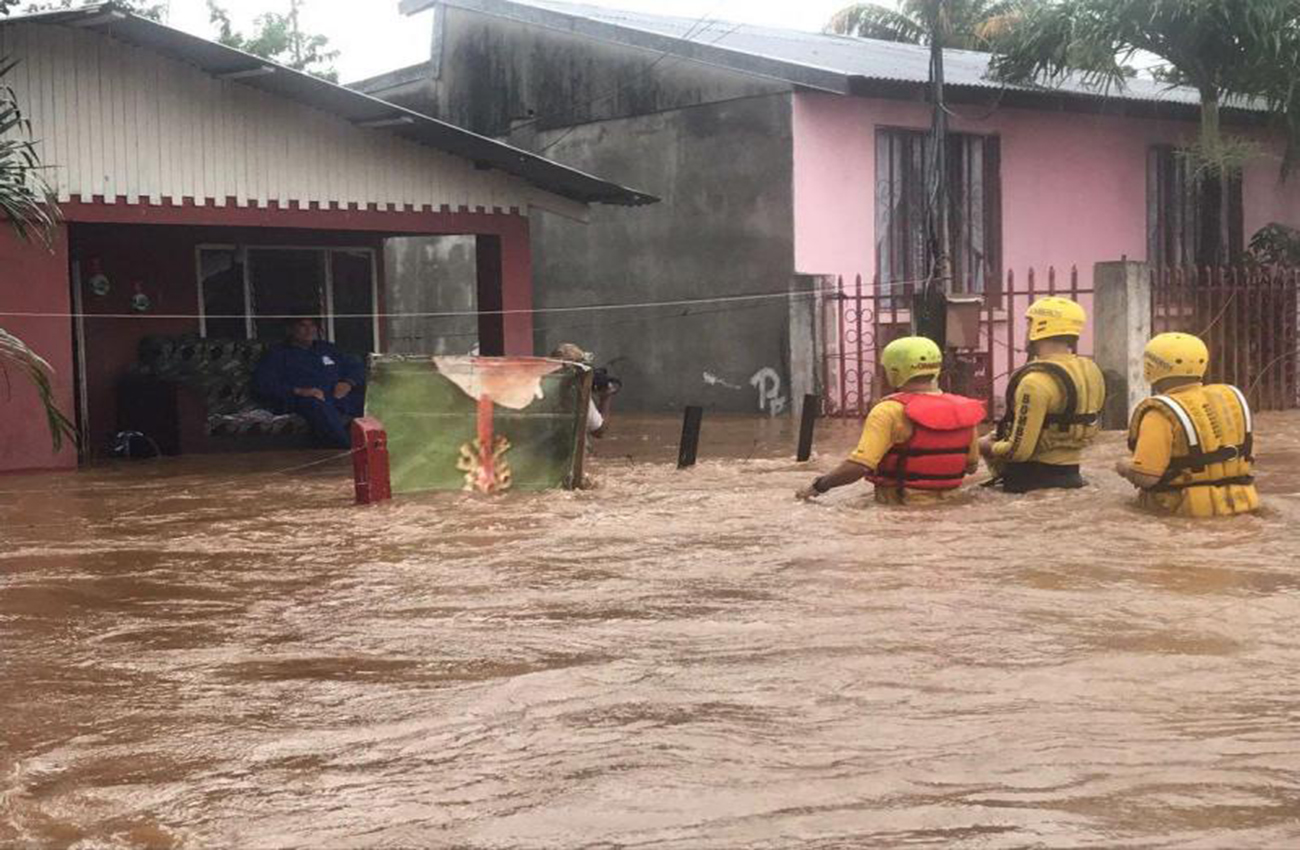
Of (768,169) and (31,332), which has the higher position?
(768,169)

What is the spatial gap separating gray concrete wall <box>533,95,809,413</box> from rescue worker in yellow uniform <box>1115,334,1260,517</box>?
9.08 metres

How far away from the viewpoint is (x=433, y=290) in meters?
24.1

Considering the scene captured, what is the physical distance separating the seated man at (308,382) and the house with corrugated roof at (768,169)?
14.8ft

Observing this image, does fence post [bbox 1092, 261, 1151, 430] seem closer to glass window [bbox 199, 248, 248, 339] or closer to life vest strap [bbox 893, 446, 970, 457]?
life vest strap [bbox 893, 446, 970, 457]

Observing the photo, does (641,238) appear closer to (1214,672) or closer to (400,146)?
(400,146)

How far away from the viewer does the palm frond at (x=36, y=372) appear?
11.1 meters

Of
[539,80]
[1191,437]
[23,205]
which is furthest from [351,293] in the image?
[1191,437]

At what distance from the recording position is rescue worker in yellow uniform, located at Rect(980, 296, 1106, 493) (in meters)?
8.80

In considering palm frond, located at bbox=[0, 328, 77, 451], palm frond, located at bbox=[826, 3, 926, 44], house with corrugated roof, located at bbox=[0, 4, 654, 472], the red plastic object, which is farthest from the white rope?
palm frond, located at bbox=[826, 3, 926, 44]

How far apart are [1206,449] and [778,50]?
39.9 feet

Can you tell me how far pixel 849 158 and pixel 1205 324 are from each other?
4.12 metres

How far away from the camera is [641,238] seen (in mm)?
19234

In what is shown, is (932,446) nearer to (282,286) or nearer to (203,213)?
(203,213)

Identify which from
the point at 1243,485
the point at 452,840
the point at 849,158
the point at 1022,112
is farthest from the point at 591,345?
the point at 452,840
